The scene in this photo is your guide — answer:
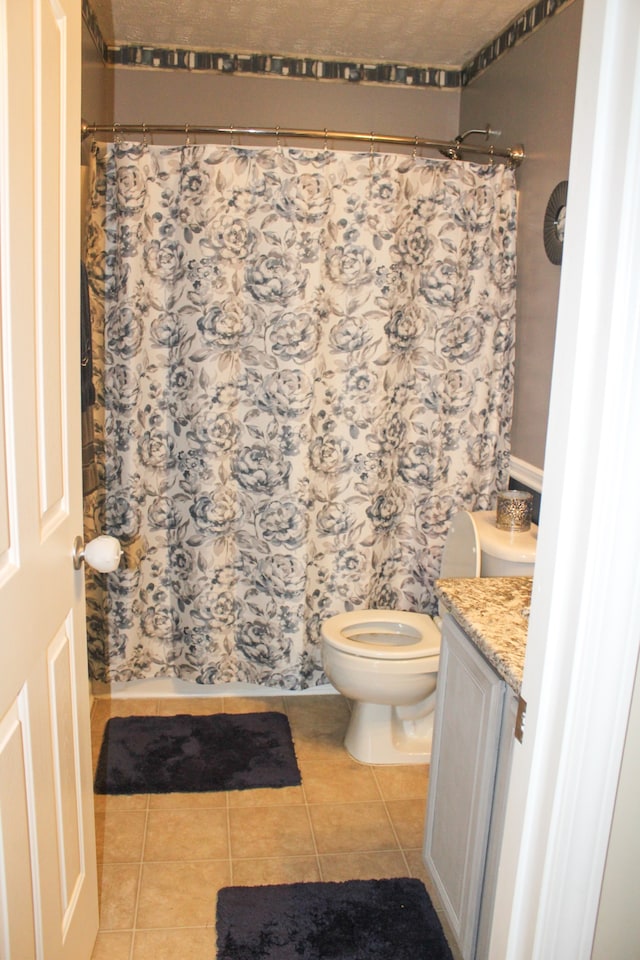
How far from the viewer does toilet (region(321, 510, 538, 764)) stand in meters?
2.37

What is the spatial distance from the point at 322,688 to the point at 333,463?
890mm

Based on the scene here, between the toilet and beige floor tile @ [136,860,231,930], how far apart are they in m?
0.67

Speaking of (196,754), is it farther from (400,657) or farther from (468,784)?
(468,784)

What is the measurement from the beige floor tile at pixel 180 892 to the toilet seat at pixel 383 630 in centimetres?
75

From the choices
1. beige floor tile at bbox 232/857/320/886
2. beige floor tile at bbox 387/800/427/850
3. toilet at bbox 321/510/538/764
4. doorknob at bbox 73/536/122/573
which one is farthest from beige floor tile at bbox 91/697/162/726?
doorknob at bbox 73/536/122/573

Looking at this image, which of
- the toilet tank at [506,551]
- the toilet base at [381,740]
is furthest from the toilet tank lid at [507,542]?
the toilet base at [381,740]

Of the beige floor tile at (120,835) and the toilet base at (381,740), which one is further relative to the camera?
the toilet base at (381,740)

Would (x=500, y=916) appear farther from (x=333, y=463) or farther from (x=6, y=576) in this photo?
(x=333, y=463)

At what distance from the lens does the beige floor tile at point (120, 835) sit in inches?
83.7

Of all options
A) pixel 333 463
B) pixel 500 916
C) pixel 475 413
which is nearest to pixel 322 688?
pixel 333 463

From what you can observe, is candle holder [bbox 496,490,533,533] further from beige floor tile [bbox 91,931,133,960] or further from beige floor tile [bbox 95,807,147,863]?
beige floor tile [bbox 91,931,133,960]

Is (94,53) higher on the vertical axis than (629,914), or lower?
higher

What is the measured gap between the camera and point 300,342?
268cm

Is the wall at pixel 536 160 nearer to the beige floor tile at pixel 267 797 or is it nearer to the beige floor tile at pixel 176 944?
the beige floor tile at pixel 267 797
